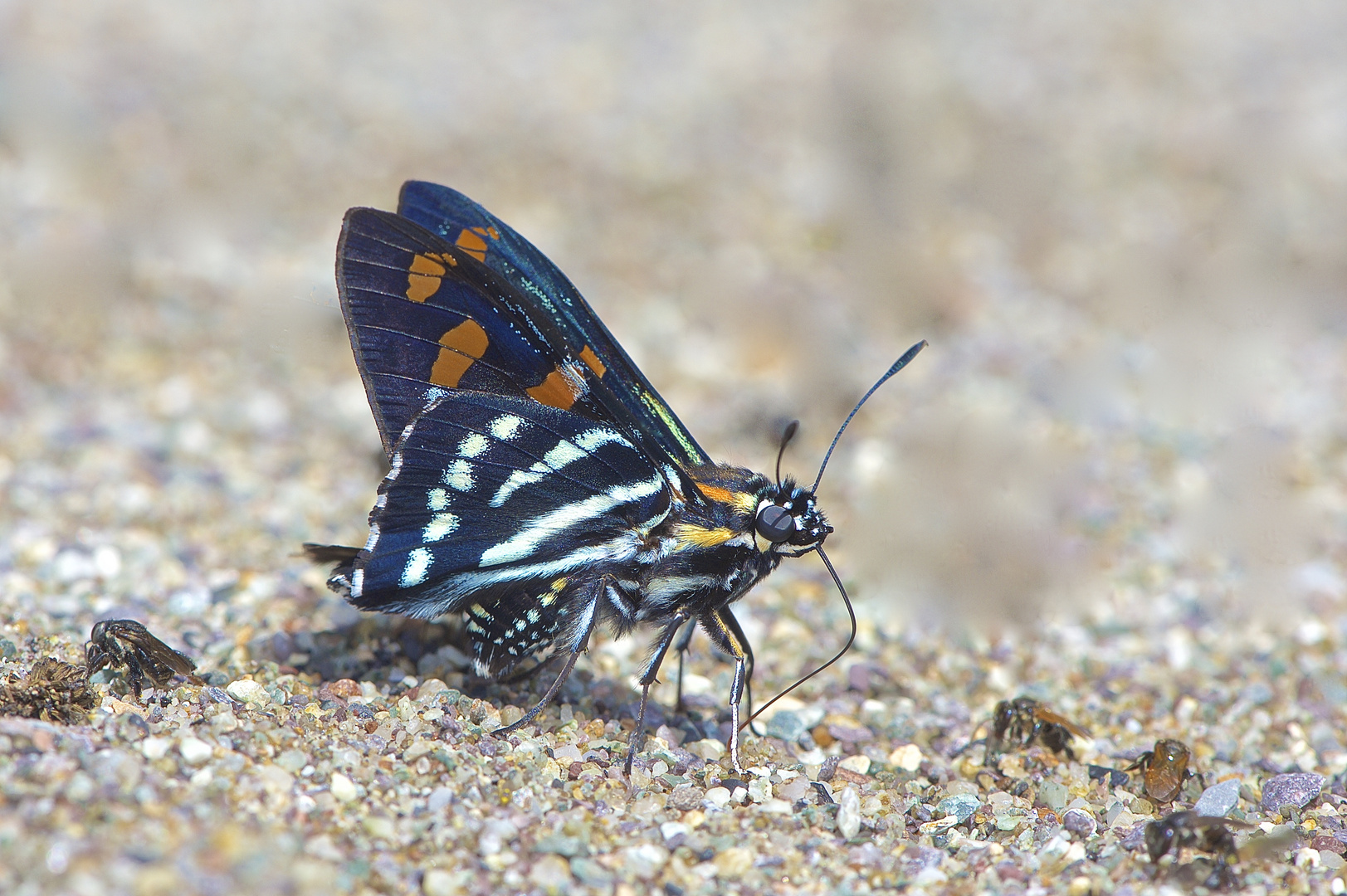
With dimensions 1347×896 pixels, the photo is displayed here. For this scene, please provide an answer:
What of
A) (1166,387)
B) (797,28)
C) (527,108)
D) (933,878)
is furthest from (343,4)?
(933,878)

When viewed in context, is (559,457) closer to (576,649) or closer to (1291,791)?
(576,649)

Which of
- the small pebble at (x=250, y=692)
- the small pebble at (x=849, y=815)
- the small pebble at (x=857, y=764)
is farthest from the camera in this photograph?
the small pebble at (x=857, y=764)

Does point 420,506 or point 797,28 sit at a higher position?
point 797,28

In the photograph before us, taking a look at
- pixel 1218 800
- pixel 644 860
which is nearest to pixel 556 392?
pixel 644 860

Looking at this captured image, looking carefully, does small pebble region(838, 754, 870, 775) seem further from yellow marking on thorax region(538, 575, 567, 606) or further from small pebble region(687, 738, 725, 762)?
yellow marking on thorax region(538, 575, 567, 606)

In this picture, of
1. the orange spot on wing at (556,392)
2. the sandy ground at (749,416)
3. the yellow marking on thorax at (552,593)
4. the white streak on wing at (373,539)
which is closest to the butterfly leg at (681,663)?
the sandy ground at (749,416)

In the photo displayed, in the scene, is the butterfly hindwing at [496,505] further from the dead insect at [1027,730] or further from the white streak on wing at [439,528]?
the dead insect at [1027,730]

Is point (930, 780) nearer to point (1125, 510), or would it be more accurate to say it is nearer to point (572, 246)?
point (1125, 510)
